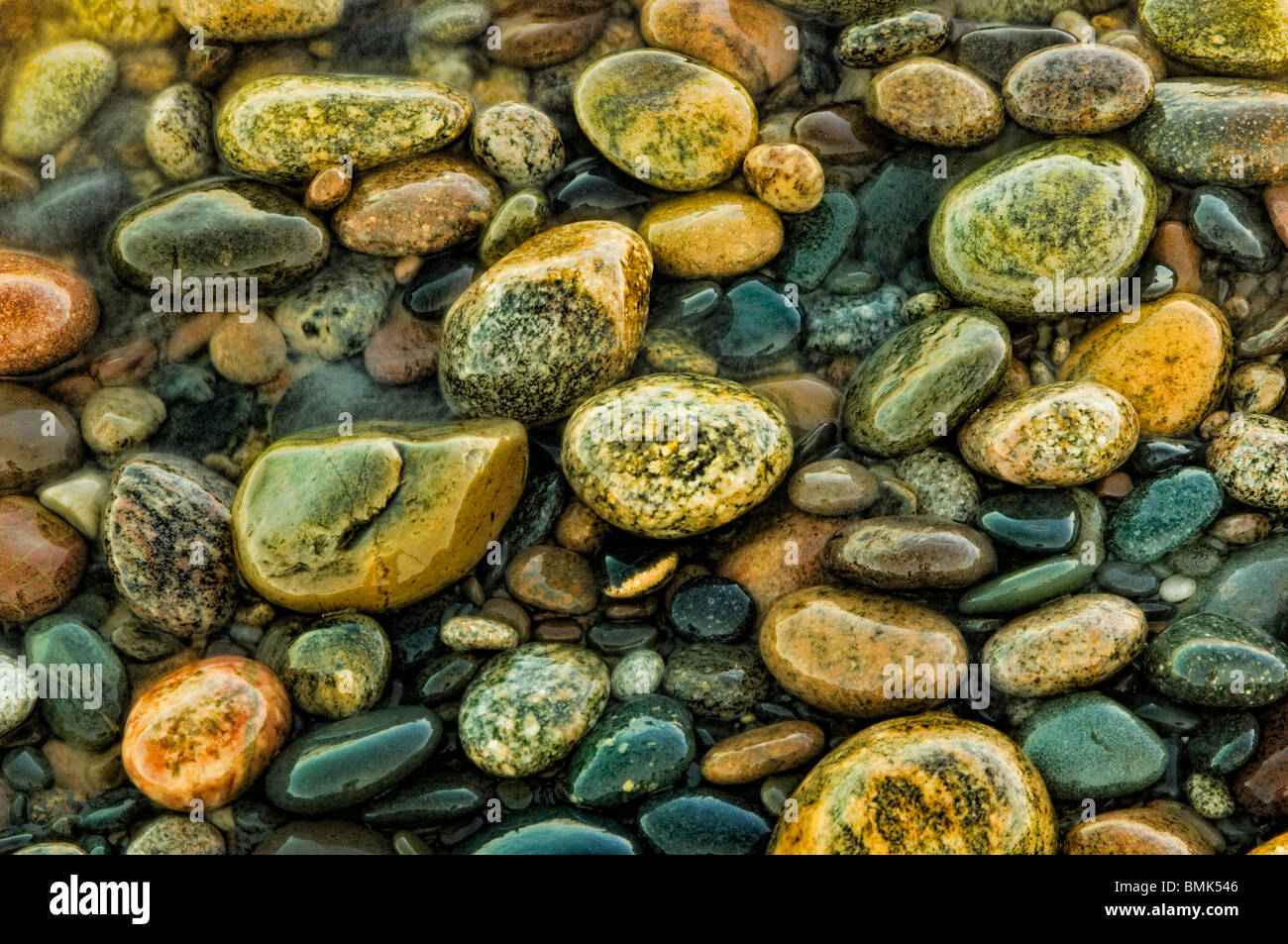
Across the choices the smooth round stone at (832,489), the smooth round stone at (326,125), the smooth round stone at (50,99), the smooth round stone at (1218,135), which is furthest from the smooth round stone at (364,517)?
the smooth round stone at (1218,135)

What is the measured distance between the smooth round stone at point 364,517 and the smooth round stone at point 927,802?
78.5 inches

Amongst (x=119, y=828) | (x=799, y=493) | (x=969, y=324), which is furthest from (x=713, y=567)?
(x=119, y=828)

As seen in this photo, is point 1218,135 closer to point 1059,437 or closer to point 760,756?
point 1059,437

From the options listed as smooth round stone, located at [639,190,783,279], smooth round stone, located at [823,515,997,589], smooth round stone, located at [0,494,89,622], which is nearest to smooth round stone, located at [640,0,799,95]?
smooth round stone, located at [639,190,783,279]

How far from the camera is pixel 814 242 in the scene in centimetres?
493

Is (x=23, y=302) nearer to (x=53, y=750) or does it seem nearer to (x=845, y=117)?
(x=53, y=750)

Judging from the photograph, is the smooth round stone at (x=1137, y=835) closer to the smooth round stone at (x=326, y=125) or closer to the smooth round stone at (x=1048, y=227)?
the smooth round stone at (x=1048, y=227)

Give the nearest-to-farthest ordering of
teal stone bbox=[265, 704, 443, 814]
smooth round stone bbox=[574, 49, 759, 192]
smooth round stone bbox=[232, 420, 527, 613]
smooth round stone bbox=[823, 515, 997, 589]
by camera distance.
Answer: teal stone bbox=[265, 704, 443, 814], smooth round stone bbox=[823, 515, 997, 589], smooth round stone bbox=[232, 420, 527, 613], smooth round stone bbox=[574, 49, 759, 192]

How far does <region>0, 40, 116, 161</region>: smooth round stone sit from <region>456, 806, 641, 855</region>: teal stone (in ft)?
14.5

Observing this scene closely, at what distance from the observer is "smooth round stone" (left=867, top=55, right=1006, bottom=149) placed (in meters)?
4.80

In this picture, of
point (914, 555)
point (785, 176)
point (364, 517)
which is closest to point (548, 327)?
point (364, 517)

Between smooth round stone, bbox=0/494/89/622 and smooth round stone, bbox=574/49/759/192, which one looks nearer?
smooth round stone, bbox=0/494/89/622

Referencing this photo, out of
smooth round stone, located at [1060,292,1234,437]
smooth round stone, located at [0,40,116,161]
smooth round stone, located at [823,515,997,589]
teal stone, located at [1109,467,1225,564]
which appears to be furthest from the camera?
smooth round stone, located at [0,40,116,161]

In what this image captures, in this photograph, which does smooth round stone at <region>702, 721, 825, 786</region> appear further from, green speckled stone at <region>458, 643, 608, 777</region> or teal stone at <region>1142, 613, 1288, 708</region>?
teal stone at <region>1142, 613, 1288, 708</region>
